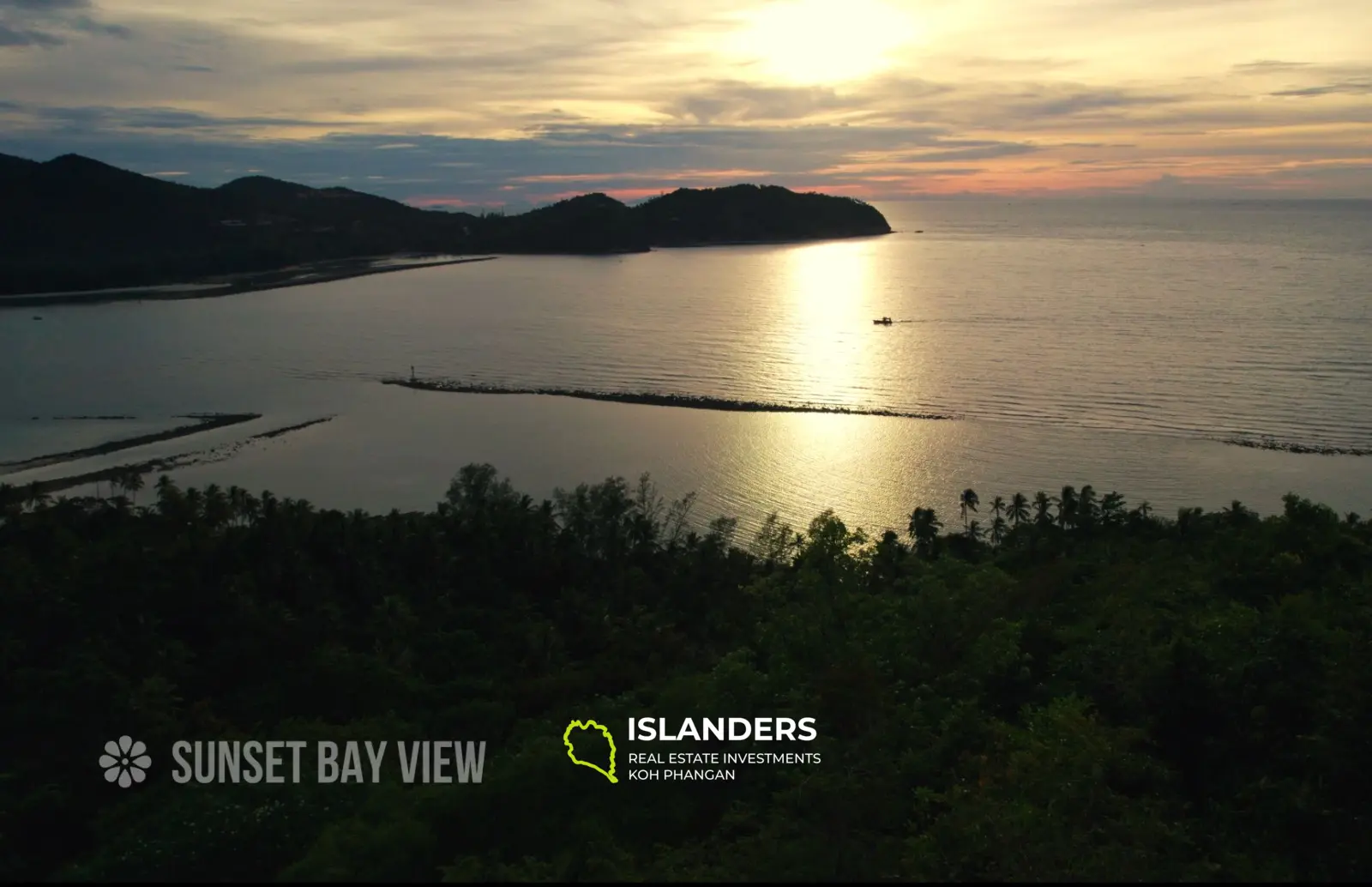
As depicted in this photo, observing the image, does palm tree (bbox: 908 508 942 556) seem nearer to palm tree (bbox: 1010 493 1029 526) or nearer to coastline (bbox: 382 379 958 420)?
palm tree (bbox: 1010 493 1029 526)

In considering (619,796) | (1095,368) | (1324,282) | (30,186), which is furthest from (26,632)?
(30,186)

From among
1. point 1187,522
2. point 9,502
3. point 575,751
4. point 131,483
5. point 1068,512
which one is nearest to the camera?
point 575,751

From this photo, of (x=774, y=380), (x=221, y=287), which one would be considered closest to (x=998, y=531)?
(x=774, y=380)

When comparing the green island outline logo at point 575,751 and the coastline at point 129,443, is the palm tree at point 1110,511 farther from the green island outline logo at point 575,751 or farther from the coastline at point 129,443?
the coastline at point 129,443

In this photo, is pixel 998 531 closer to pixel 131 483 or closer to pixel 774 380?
pixel 774 380

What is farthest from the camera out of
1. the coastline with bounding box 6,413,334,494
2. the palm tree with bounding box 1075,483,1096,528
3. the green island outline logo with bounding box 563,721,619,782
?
the coastline with bounding box 6,413,334,494

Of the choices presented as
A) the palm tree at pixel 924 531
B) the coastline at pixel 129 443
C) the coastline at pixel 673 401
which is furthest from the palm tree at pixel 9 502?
the coastline at pixel 673 401

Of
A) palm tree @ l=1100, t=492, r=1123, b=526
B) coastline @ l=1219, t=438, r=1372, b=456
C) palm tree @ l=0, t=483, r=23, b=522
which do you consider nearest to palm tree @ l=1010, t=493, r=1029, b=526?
palm tree @ l=1100, t=492, r=1123, b=526

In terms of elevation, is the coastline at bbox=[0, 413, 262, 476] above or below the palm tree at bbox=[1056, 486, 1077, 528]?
below
